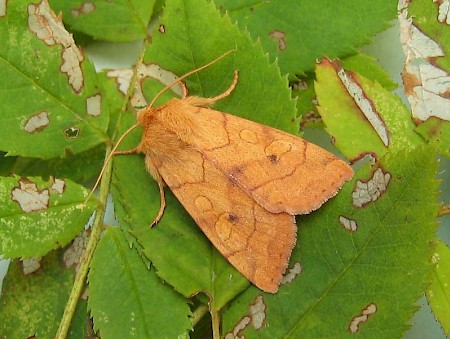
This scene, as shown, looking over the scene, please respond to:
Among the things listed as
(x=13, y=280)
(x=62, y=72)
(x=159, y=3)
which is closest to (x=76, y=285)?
(x=13, y=280)

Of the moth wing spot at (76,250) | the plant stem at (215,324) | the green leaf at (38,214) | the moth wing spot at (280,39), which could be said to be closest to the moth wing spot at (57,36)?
the green leaf at (38,214)

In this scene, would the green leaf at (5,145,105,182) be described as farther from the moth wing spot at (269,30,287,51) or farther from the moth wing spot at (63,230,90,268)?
A: the moth wing spot at (269,30,287,51)

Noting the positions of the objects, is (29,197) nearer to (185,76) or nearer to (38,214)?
(38,214)

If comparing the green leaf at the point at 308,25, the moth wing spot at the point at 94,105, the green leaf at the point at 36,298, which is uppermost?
the green leaf at the point at 308,25

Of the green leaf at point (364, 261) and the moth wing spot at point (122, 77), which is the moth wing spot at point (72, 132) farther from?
the green leaf at point (364, 261)

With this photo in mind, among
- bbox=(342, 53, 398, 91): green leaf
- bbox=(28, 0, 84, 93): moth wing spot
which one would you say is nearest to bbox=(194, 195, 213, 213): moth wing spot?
bbox=(28, 0, 84, 93): moth wing spot

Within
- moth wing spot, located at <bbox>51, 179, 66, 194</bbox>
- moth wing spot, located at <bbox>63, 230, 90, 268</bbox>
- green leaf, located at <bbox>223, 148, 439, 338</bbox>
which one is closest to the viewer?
green leaf, located at <bbox>223, 148, 439, 338</bbox>

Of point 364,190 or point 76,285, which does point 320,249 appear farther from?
point 76,285
